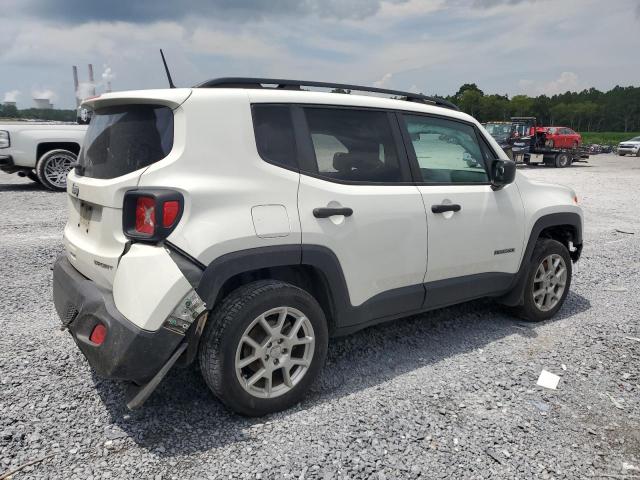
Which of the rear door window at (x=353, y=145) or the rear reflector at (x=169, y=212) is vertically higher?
the rear door window at (x=353, y=145)

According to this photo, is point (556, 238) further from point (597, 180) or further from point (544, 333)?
point (597, 180)

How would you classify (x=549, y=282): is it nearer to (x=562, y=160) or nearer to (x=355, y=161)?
(x=355, y=161)

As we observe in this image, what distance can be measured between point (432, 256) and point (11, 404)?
9.02 ft

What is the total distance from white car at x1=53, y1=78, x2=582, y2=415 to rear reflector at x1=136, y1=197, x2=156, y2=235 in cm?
1

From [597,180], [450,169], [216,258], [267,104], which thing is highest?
[267,104]

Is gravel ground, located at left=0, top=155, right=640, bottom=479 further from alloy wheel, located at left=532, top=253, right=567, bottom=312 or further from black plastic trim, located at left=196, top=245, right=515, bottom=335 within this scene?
black plastic trim, located at left=196, top=245, right=515, bottom=335

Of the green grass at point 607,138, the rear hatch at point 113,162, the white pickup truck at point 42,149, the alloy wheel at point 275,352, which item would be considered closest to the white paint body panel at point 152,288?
the rear hatch at point 113,162

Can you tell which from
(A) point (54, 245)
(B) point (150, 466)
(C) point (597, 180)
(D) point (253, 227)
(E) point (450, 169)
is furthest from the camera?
(C) point (597, 180)

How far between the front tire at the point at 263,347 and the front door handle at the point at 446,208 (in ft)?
3.68

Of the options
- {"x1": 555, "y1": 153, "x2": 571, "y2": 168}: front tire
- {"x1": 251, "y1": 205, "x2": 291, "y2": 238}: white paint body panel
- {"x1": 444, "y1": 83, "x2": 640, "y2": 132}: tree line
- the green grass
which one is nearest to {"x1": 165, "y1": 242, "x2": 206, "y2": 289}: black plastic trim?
{"x1": 251, "y1": 205, "x2": 291, "y2": 238}: white paint body panel

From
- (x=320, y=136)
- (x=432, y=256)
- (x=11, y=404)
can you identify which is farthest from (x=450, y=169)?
(x=11, y=404)

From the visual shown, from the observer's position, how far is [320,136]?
2.97m

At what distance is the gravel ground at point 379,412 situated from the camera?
241 cm

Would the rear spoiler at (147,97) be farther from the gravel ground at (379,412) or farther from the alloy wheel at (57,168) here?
the alloy wheel at (57,168)
